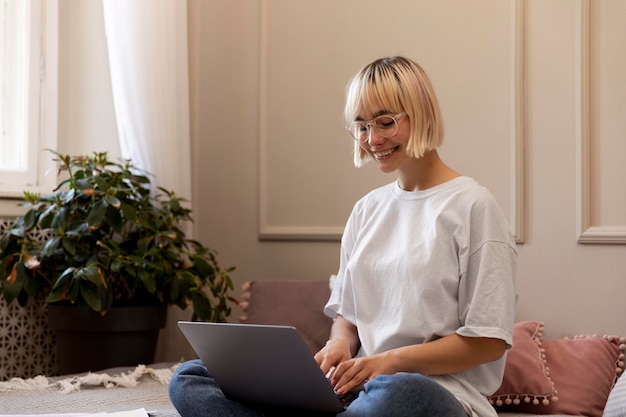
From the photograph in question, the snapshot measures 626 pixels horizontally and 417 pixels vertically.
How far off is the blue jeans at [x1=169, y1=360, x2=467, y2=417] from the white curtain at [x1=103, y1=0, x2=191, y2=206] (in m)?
1.21

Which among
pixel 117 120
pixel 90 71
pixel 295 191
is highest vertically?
pixel 90 71

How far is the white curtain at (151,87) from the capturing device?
2564 millimetres

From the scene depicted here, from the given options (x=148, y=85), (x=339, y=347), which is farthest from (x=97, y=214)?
(x=339, y=347)

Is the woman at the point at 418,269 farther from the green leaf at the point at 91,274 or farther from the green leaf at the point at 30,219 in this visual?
the green leaf at the point at 30,219

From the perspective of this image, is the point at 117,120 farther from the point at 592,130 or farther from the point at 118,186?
the point at 592,130

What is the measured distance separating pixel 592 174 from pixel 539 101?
24 cm

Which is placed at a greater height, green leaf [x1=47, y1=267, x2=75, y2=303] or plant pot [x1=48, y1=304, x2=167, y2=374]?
green leaf [x1=47, y1=267, x2=75, y2=303]

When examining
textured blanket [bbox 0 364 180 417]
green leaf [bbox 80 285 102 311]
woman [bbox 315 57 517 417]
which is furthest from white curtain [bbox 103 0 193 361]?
woman [bbox 315 57 517 417]

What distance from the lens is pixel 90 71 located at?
269 centimetres

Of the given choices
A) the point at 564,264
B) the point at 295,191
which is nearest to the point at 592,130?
the point at 564,264

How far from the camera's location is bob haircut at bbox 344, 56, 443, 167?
160cm

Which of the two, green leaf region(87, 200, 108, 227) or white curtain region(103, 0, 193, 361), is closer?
green leaf region(87, 200, 108, 227)

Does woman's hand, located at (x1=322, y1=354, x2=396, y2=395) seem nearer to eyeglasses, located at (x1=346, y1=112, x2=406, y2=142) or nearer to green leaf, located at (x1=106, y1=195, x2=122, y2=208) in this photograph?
eyeglasses, located at (x1=346, y1=112, x2=406, y2=142)

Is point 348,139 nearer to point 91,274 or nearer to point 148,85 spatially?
point 148,85
